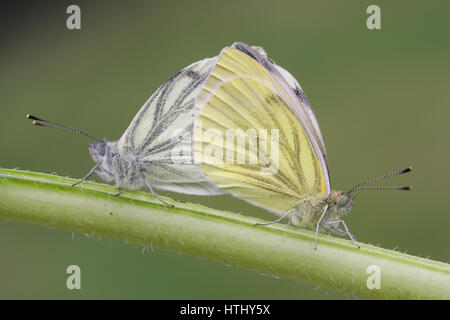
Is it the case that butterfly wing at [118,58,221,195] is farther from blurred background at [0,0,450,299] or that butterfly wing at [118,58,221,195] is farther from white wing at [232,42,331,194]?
blurred background at [0,0,450,299]

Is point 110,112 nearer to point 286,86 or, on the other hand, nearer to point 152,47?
point 152,47

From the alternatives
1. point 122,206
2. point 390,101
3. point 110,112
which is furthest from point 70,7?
point 122,206

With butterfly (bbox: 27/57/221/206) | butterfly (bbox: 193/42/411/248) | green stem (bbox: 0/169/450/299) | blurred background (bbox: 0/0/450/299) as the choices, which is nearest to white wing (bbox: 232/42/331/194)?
butterfly (bbox: 193/42/411/248)

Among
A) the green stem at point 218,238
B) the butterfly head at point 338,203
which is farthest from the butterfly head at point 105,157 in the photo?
the butterfly head at point 338,203

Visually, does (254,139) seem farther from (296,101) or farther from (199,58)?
(199,58)

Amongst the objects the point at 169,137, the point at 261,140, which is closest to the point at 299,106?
the point at 261,140

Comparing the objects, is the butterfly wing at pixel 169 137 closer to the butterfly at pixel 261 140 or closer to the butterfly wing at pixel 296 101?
the butterfly at pixel 261 140
